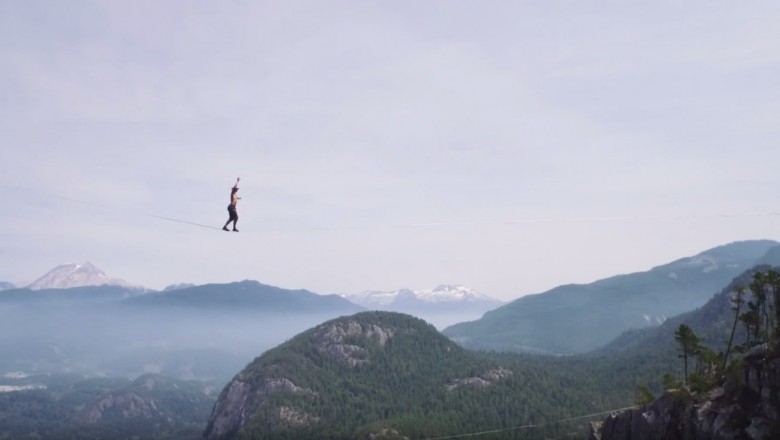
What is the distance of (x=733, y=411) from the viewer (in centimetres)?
7650

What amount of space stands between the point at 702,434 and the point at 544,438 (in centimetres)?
12430

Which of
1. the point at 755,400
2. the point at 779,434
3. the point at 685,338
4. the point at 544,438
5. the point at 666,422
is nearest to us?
the point at 779,434

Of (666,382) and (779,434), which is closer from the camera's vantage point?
(779,434)

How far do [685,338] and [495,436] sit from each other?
4428 inches

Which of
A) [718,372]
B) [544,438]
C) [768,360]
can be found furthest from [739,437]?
[544,438]

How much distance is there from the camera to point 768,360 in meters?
73.9

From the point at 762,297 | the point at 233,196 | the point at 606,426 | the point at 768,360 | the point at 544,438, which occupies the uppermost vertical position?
the point at 233,196

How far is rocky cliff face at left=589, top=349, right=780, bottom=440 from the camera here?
7231 centimetres

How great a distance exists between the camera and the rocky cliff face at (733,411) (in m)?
72.3

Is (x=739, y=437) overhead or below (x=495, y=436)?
overhead

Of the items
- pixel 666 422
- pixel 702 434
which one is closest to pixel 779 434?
pixel 702 434

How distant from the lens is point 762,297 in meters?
92.4

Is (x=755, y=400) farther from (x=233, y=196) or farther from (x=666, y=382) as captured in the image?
(x=233, y=196)

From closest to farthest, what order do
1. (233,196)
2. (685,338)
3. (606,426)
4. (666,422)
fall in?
(233,196) < (666,422) < (685,338) < (606,426)
